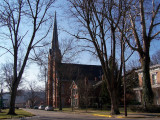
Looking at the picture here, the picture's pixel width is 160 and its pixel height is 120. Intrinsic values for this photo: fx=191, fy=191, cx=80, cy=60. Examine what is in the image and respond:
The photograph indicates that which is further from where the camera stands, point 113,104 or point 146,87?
point 146,87

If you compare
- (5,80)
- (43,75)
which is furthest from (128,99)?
(5,80)

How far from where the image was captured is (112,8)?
782 inches

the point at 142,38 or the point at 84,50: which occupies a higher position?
the point at 142,38

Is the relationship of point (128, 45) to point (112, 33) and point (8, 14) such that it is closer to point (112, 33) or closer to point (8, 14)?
point (112, 33)

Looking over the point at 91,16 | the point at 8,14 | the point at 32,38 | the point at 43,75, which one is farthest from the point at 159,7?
the point at 43,75

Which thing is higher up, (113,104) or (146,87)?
(146,87)

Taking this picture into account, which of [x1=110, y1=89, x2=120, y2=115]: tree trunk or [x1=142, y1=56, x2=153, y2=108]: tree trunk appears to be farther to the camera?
[x1=142, y1=56, x2=153, y2=108]: tree trunk

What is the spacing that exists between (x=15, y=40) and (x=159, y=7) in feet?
56.3

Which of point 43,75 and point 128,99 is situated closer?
point 128,99

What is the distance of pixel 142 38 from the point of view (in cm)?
2277

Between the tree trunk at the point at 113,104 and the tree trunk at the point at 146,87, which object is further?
the tree trunk at the point at 146,87

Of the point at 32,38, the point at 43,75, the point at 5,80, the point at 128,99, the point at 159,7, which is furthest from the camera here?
the point at 5,80

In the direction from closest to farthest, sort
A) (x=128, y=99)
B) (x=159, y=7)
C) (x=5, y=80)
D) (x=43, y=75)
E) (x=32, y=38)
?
(x=159, y=7)
(x=32, y=38)
(x=128, y=99)
(x=43, y=75)
(x=5, y=80)

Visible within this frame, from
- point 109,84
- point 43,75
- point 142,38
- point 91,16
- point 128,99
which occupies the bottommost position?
point 128,99
